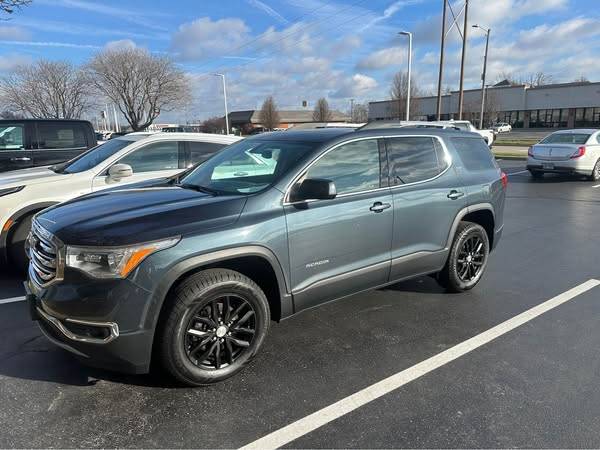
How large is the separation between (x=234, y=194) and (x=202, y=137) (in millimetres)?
3606

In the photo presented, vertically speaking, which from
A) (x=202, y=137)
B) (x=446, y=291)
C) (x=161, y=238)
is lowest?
(x=446, y=291)

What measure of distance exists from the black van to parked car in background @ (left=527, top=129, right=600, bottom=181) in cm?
1231

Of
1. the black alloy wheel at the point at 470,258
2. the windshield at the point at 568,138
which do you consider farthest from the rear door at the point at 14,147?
the windshield at the point at 568,138

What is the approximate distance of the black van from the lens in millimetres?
8289

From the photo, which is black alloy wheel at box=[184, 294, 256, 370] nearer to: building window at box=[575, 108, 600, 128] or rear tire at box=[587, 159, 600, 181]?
rear tire at box=[587, 159, 600, 181]

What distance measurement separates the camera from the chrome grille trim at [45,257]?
2828 mm

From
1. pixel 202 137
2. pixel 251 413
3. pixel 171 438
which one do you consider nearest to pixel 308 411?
pixel 251 413

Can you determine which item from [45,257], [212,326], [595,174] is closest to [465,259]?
[212,326]

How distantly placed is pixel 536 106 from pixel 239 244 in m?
72.6

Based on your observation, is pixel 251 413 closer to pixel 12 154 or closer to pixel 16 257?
pixel 16 257

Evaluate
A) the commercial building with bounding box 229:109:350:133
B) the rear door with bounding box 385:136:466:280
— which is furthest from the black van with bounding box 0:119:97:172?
the commercial building with bounding box 229:109:350:133

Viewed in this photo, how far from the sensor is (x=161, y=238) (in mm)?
2783

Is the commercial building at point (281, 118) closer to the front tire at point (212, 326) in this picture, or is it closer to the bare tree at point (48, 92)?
the bare tree at point (48, 92)

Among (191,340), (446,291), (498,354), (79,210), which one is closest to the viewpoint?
(191,340)
